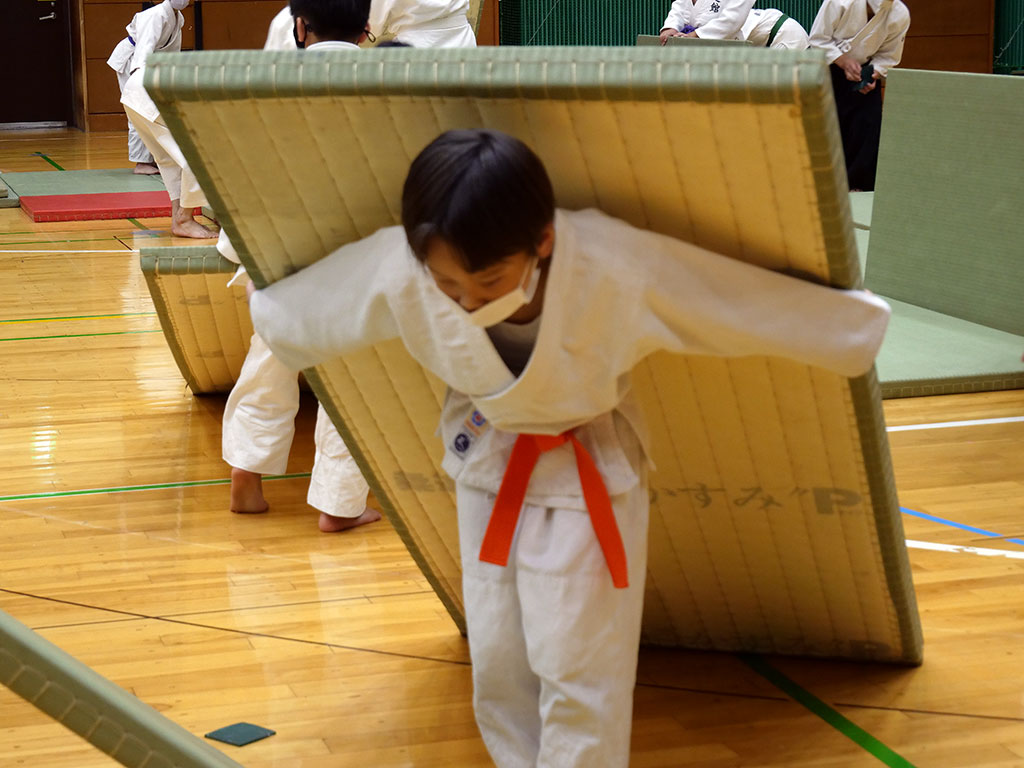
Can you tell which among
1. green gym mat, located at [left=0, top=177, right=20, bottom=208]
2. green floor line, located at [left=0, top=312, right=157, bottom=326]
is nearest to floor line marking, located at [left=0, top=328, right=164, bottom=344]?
green floor line, located at [left=0, top=312, right=157, bottom=326]

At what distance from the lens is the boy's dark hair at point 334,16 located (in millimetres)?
2250

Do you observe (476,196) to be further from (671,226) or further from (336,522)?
(336,522)

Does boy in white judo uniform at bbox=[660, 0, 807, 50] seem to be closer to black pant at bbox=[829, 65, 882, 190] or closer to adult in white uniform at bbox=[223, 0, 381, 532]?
black pant at bbox=[829, 65, 882, 190]

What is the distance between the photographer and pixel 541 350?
4.16 ft

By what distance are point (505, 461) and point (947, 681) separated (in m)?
0.84

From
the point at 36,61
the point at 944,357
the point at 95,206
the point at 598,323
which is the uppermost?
the point at 598,323

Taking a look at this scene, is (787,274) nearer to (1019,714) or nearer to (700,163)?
(700,163)

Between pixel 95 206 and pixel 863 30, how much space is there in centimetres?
422

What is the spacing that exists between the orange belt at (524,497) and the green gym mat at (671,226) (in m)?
0.22

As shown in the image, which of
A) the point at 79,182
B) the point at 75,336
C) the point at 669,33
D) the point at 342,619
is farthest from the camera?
the point at 79,182

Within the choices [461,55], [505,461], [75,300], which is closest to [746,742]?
[505,461]

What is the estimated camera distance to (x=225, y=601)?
218cm

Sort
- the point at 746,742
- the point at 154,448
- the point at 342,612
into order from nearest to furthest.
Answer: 1. the point at 746,742
2. the point at 342,612
3. the point at 154,448

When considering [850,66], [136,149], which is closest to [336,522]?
[850,66]
